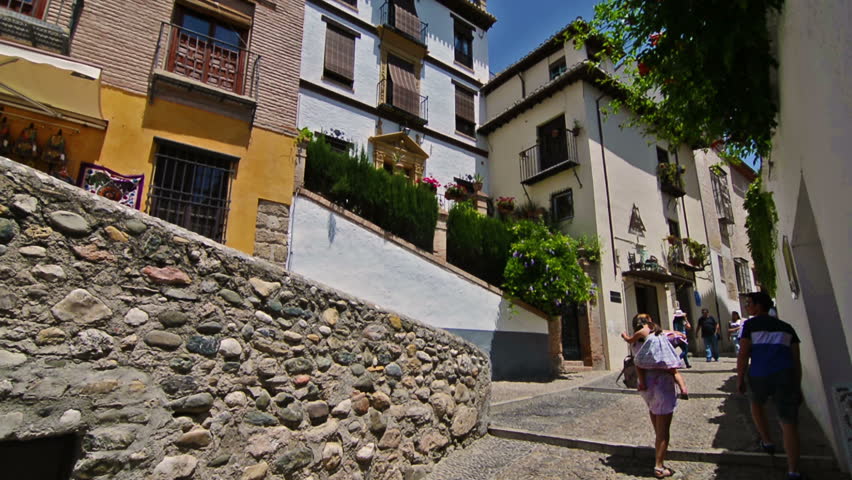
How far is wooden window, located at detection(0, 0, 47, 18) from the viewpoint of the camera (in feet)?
24.0

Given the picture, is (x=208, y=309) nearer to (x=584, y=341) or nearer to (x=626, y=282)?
(x=584, y=341)

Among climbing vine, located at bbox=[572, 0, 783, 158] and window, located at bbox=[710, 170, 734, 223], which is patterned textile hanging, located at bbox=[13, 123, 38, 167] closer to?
climbing vine, located at bbox=[572, 0, 783, 158]

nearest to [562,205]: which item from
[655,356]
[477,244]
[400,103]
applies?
[477,244]

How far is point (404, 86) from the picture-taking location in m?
15.2

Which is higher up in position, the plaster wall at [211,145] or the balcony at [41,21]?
the balcony at [41,21]

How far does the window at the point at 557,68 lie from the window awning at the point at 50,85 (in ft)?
48.0

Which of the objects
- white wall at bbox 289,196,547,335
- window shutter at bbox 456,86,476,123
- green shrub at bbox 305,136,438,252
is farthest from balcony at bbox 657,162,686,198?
green shrub at bbox 305,136,438,252

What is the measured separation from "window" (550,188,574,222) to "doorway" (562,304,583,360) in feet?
10.7

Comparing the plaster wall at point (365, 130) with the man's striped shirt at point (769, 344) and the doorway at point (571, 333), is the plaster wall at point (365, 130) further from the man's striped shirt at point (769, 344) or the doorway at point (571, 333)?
the man's striped shirt at point (769, 344)

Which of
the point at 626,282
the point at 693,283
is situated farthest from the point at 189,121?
the point at 693,283

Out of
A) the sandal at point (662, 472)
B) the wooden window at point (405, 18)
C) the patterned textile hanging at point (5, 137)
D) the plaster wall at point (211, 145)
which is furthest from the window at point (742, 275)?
the patterned textile hanging at point (5, 137)

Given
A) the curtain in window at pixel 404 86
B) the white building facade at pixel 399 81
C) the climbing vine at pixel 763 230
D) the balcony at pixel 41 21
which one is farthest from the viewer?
the curtain in window at pixel 404 86

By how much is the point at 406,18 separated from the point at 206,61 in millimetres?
9019

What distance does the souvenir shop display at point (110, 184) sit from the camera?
704 cm
